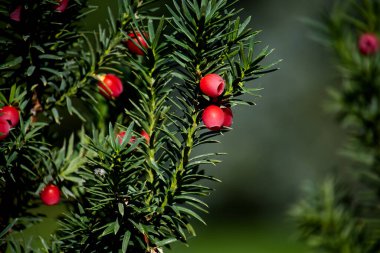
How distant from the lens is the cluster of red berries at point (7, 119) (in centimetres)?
41

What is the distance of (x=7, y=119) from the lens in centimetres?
43

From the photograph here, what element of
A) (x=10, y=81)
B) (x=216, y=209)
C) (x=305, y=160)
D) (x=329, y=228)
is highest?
(x=10, y=81)

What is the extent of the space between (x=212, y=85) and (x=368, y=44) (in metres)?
0.55

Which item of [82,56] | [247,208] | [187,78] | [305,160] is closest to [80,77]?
[82,56]

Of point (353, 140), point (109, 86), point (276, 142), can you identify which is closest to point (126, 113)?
point (109, 86)

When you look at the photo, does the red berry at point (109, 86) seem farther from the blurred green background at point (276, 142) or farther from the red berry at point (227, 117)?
the blurred green background at point (276, 142)

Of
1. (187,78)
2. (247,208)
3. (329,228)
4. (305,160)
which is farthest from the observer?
(305,160)

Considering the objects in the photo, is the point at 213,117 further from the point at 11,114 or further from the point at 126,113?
the point at 11,114

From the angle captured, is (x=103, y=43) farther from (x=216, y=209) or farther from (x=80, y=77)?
(x=216, y=209)

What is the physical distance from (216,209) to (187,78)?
5839mm

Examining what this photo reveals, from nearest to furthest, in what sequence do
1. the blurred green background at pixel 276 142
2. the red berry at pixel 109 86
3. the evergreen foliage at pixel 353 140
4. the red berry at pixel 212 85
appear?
1. the red berry at pixel 212 85
2. the red berry at pixel 109 86
3. the evergreen foliage at pixel 353 140
4. the blurred green background at pixel 276 142

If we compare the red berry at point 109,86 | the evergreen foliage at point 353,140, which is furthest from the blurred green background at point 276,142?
the red berry at point 109,86

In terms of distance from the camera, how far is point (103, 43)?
51 centimetres

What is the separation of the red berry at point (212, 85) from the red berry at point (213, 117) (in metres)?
0.01
